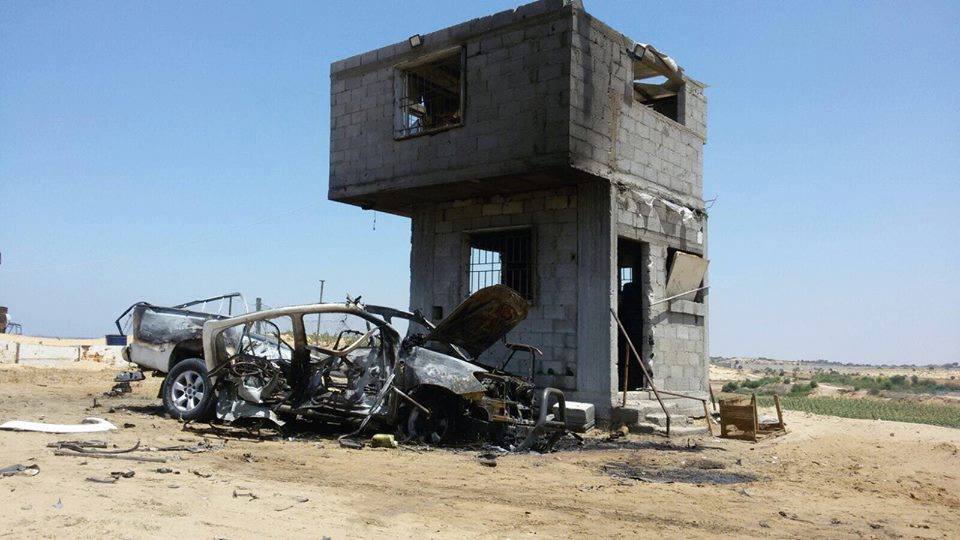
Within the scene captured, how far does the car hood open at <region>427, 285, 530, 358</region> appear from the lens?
10.2 meters

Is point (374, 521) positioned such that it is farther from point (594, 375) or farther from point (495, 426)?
point (594, 375)

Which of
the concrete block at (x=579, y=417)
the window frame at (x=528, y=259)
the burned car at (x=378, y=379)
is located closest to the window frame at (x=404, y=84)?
Answer: the window frame at (x=528, y=259)

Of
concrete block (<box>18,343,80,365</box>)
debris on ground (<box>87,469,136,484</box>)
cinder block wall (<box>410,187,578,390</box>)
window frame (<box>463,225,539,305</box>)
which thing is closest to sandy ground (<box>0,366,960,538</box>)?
debris on ground (<box>87,469,136,484</box>)

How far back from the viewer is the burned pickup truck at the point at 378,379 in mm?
9594

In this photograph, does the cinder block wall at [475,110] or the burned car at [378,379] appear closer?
the burned car at [378,379]

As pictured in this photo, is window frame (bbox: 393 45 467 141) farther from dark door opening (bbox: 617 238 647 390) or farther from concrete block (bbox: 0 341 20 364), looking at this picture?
concrete block (bbox: 0 341 20 364)

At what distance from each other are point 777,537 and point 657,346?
8.85 meters

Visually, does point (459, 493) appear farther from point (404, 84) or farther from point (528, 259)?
point (404, 84)

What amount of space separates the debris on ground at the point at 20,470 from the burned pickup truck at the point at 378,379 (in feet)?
12.0

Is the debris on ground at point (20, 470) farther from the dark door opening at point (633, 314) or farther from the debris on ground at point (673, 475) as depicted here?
the dark door opening at point (633, 314)

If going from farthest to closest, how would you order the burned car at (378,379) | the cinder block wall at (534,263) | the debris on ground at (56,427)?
1. the cinder block wall at (534,263)
2. the burned car at (378,379)
3. the debris on ground at (56,427)

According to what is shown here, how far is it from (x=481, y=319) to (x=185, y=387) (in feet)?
14.4

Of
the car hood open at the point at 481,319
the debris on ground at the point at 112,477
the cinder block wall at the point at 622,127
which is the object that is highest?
the cinder block wall at the point at 622,127

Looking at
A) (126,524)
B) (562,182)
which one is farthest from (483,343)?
(126,524)
